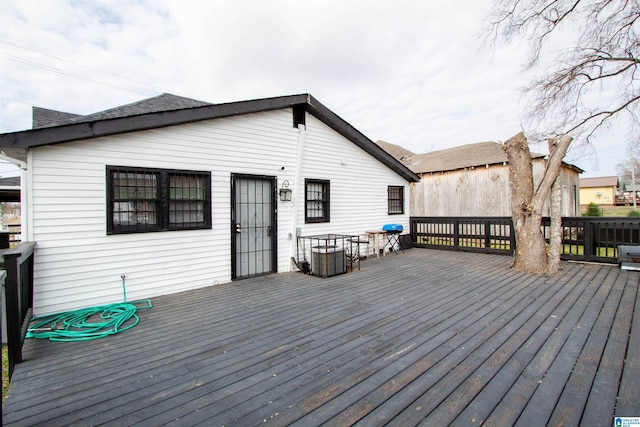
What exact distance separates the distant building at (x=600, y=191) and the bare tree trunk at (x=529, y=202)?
3917 centimetres

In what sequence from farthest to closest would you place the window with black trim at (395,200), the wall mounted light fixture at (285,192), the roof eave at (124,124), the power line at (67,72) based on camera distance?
the power line at (67,72) < the window with black trim at (395,200) < the wall mounted light fixture at (285,192) < the roof eave at (124,124)

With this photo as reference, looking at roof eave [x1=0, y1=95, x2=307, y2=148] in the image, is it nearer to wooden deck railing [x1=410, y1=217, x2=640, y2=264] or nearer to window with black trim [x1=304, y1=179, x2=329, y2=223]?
window with black trim [x1=304, y1=179, x2=329, y2=223]

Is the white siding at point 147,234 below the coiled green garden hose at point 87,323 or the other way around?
the other way around

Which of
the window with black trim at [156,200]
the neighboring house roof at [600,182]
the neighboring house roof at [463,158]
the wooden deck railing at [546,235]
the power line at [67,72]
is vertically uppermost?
the power line at [67,72]

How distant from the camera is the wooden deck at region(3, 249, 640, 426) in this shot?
1.80 metres

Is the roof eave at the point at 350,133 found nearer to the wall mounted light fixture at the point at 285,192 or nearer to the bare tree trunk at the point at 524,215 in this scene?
the wall mounted light fixture at the point at 285,192

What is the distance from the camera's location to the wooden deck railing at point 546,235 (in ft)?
19.9

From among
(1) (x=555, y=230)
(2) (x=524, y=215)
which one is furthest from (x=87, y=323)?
(1) (x=555, y=230)

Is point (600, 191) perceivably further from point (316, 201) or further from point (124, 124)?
point (124, 124)

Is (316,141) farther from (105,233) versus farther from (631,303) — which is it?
(631,303)

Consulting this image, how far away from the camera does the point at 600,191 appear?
34.2m

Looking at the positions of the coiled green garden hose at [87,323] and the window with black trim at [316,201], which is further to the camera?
the window with black trim at [316,201]

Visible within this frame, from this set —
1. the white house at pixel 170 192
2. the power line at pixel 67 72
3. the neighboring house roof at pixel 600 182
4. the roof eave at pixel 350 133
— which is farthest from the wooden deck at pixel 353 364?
the neighboring house roof at pixel 600 182

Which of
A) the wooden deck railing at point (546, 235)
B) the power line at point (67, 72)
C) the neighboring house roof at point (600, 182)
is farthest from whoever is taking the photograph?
the neighboring house roof at point (600, 182)
